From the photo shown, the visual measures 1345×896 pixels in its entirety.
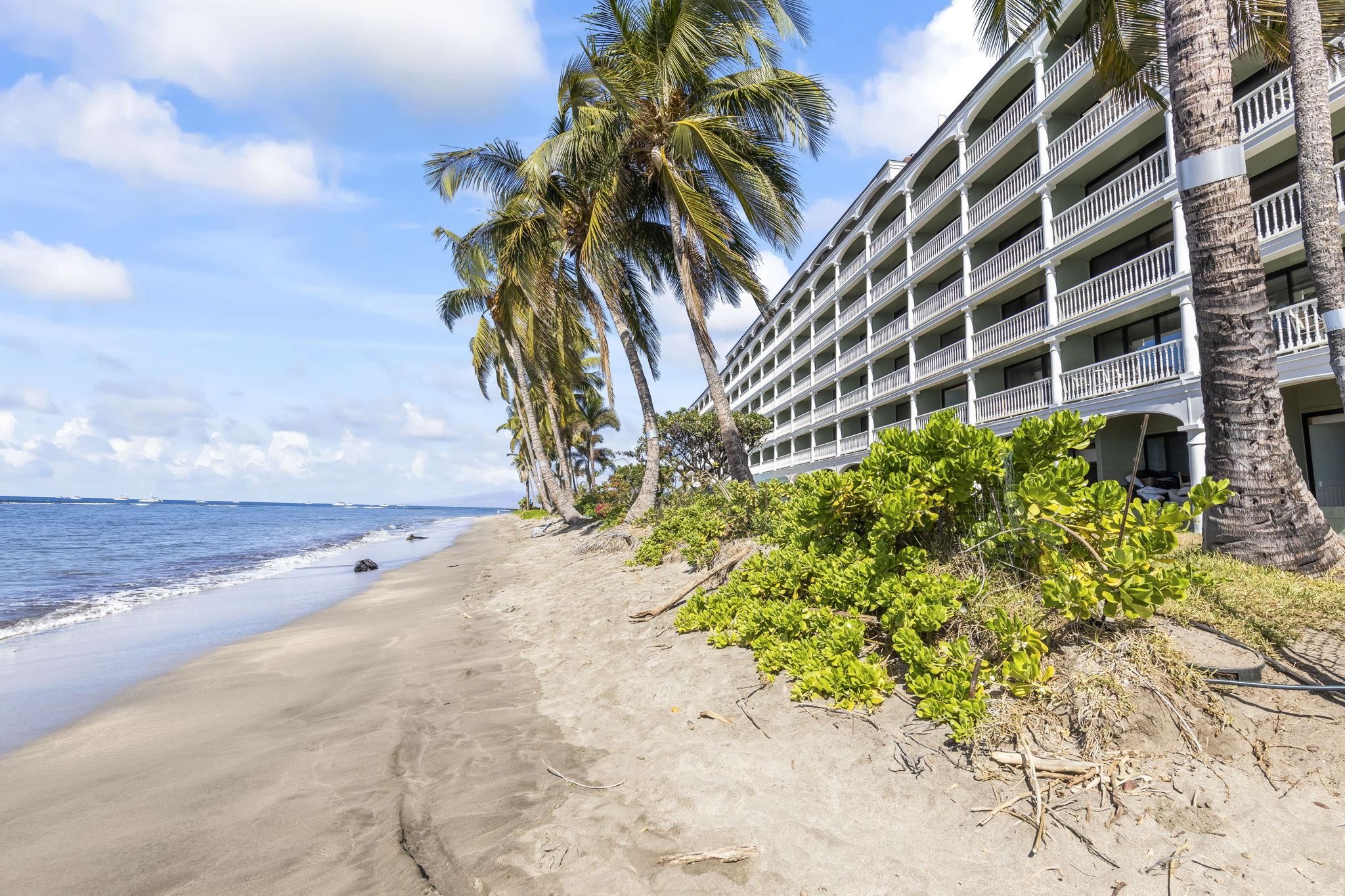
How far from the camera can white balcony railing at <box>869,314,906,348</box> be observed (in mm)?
28112

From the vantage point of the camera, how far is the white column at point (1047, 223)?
18.7 m

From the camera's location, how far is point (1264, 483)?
5.13 metres

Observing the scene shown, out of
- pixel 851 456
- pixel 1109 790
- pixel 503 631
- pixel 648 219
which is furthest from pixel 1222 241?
pixel 851 456

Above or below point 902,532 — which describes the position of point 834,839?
below

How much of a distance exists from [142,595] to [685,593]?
15041mm

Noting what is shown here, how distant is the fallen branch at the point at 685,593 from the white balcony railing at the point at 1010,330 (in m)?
16.2

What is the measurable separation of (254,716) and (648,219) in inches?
589

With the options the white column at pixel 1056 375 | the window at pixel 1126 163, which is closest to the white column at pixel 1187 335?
the white column at pixel 1056 375

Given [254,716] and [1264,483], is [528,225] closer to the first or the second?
[254,716]

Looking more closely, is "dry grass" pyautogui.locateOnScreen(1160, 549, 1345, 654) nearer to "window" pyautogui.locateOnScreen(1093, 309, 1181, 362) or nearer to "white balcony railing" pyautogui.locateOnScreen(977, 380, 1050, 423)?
"window" pyautogui.locateOnScreen(1093, 309, 1181, 362)

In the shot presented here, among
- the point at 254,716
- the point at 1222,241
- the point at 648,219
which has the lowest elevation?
the point at 254,716

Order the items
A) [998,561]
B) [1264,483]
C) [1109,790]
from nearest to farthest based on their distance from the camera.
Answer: [1109,790] → [998,561] → [1264,483]

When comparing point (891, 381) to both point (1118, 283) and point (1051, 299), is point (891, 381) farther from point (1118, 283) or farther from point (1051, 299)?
point (1118, 283)

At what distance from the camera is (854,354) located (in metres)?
33.5
